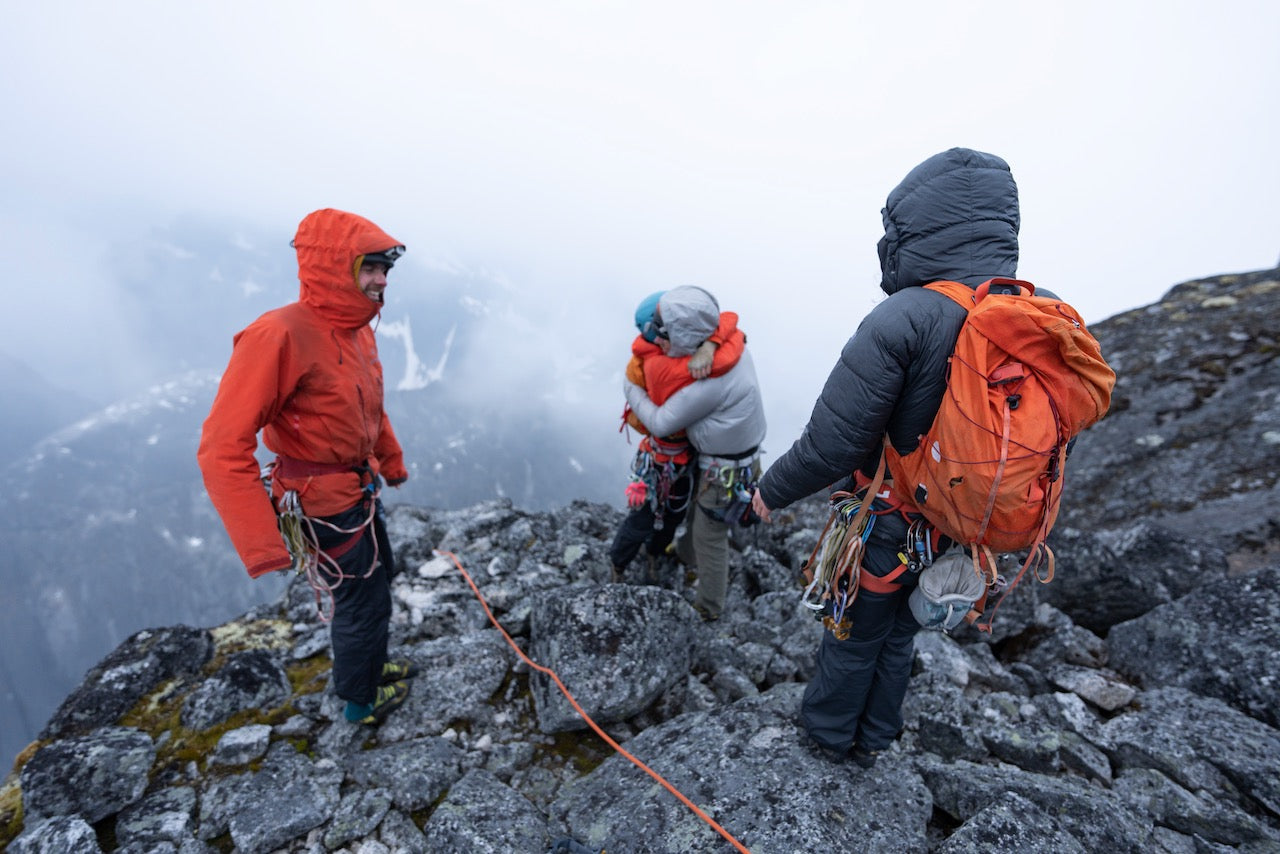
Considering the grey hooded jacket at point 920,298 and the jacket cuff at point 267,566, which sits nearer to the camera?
the grey hooded jacket at point 920,298

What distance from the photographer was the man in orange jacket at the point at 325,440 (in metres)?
3.12

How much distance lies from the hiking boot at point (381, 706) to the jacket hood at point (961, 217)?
15.8 ft

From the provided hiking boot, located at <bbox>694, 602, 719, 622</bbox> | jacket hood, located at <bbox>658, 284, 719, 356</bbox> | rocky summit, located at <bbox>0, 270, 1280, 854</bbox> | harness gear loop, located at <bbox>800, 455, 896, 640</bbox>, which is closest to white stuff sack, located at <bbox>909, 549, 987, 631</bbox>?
harness gear loop, located at <bbox>800, 455, 896, 640</bbox>

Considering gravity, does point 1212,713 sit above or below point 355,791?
above

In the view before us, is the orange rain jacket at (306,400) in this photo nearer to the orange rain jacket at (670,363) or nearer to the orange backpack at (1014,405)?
the orange rain jacket at (670,363)

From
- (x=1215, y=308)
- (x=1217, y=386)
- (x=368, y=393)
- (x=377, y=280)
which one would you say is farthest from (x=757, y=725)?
(x=1215, y=308)

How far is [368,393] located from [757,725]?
11.9 ft

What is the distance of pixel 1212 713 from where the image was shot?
399 centimetres

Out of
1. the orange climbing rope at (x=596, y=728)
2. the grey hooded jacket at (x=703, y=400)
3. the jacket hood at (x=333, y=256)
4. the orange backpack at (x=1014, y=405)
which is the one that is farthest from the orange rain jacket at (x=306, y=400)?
the orange backpack at (x=1014, y=405)

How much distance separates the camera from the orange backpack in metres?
2.23

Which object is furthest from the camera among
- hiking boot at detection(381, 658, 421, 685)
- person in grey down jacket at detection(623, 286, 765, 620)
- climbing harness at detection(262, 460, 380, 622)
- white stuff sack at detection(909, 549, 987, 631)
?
person in grey down jacket at detection(623, 286, 765, 620)

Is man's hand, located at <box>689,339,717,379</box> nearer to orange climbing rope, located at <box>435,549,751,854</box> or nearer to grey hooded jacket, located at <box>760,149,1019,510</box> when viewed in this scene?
grey hooded jacket, located at <box>760,149,1019,510</box>

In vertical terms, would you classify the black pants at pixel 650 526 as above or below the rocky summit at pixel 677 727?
above

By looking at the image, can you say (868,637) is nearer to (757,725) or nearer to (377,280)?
(757,725)
